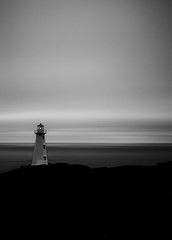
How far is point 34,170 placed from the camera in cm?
2323

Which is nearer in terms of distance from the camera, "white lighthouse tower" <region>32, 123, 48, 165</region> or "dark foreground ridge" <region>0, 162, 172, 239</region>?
"dark foreground ridge" <region>0, 162, 172, 239</region>

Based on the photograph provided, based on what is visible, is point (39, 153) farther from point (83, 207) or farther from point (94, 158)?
point (94, 158)

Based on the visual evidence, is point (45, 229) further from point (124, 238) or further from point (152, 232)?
point (152, 232)

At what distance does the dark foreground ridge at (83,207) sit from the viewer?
12367 mm

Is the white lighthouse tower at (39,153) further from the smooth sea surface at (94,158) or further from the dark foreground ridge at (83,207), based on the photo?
the smooth sea surface at (94,158)

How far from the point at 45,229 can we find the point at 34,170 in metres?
11.1

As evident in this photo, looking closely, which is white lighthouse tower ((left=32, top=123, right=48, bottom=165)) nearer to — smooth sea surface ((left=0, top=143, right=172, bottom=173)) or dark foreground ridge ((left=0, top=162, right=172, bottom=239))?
dark foreground ridge ((left=0, top=162, right=172, bottom=239))

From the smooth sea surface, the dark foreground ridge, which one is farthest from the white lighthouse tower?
the smooth sea surface

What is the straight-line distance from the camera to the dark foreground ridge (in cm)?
1237

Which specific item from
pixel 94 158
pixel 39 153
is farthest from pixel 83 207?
pixel 94 158

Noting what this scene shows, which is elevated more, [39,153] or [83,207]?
[39,153]

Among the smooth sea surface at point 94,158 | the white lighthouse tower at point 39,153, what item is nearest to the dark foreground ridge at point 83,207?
the white lighthouse tower at point 39,153

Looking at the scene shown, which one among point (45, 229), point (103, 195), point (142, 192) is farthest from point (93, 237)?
point (142, 192)

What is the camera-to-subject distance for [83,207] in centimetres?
1516
